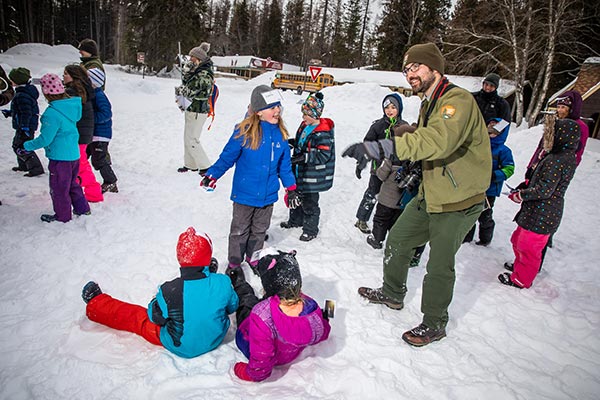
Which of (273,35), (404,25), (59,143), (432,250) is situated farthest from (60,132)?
(273,35)

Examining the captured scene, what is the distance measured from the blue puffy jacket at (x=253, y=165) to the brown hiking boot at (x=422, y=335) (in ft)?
6.21

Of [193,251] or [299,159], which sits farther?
[299,159]

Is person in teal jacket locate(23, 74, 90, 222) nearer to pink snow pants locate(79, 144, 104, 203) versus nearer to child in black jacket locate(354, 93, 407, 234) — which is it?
pink snow pants locate(79, 144, 104, 203)

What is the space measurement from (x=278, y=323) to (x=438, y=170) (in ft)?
5.50

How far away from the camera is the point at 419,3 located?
3056 centimetres

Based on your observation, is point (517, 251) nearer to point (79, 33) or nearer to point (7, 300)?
point (7, 300)

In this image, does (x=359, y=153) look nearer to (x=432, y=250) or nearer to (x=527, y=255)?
(x=432, y=250)

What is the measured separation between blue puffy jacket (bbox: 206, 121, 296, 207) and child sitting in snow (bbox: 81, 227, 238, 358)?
3.68ft

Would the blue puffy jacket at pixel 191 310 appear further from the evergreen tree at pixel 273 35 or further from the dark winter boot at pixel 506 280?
the evergreen tree at pixel 273 35

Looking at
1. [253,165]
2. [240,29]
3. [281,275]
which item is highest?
[240,29]

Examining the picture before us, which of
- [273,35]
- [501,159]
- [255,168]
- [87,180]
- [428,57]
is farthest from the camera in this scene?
[273,35]

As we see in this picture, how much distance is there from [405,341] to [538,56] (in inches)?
889

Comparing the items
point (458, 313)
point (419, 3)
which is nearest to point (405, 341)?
point (458, 313)

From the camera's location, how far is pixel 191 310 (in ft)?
7.59
